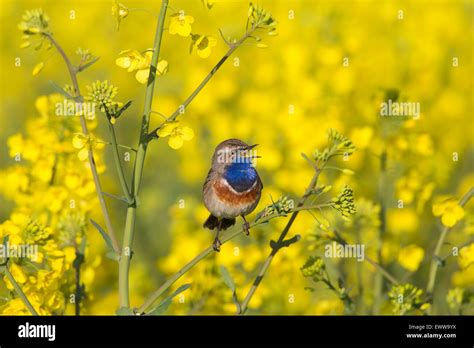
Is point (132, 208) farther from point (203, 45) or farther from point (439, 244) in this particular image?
point (439, 244)

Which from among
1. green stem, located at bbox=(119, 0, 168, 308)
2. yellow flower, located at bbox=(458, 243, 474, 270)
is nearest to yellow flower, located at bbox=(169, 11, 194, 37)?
green stem, located at bbox=(119, 0, 168, 308)

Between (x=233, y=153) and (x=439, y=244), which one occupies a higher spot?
(x=233, y=153)

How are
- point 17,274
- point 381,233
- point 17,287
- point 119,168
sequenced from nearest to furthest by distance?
point 119,168, point 17,287, point 17,274, point 381,233

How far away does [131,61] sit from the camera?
3.06 m

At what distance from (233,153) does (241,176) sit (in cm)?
13

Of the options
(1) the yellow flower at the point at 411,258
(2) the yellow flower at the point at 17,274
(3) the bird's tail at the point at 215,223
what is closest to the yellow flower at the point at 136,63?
(2) the yellow flower at the point at 17,274

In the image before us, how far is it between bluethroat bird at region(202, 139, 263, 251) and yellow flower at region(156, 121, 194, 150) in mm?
1198

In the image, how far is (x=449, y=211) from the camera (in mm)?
3861

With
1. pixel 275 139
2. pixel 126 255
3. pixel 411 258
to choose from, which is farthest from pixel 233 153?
pixel 275 139

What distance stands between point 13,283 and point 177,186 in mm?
5784

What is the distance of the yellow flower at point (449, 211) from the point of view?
380 centimetres

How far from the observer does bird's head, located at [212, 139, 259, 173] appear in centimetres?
433
